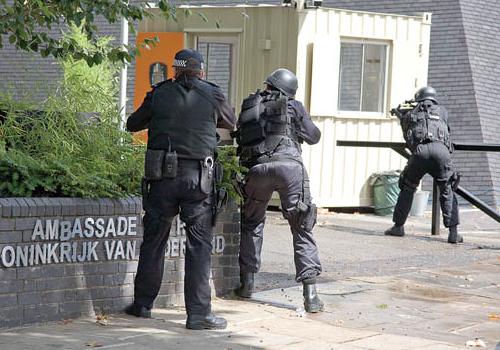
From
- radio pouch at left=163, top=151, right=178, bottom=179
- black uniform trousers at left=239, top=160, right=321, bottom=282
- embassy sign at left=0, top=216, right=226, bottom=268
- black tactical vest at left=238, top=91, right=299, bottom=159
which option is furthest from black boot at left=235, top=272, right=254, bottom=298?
radio pouch at left=163, top=151, right=178, bottom=179

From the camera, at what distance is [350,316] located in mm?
8359

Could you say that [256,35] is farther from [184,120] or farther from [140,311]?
[140,311]

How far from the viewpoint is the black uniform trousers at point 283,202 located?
335 inches

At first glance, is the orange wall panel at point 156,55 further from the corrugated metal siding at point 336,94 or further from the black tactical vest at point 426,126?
the black tactical vest at point 426,126

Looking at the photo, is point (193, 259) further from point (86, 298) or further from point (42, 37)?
point (42, 37)

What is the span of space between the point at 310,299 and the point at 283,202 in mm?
828

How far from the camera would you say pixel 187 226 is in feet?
25.3

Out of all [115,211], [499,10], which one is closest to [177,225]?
[115,211]

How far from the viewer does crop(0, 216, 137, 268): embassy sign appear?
734 centimetres

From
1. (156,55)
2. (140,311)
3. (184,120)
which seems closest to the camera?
(184,120)

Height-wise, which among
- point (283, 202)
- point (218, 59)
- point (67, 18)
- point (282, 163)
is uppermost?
point (218, 59)

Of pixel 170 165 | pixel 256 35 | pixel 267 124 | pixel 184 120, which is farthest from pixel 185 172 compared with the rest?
pixel 256 35

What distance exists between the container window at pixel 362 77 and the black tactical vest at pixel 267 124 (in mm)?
7806

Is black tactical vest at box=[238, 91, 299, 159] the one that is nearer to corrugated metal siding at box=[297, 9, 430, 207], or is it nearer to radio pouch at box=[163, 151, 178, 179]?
radio pouch at box=[163, 151, 178, 179]
